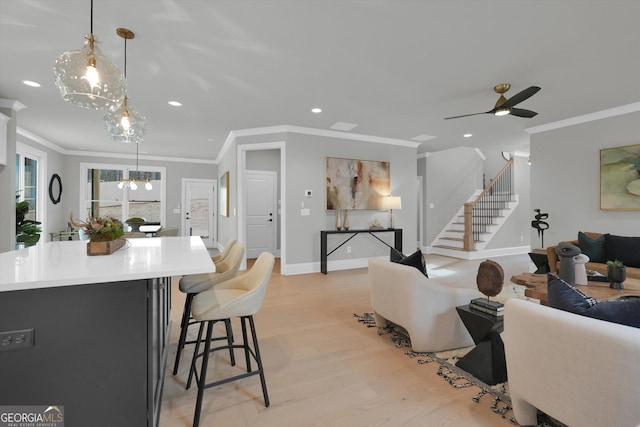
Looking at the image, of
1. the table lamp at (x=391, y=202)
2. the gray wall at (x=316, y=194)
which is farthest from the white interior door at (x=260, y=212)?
the table lamp at (x=391, y=202)

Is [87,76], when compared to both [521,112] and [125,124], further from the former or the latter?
[521,112]

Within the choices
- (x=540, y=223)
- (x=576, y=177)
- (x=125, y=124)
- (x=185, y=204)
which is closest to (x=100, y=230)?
(x=125, y=124)

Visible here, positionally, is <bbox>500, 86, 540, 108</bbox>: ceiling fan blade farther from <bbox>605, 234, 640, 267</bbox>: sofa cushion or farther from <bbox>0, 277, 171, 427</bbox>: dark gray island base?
<bbox>0, 277, 171, 427</bbox>: dark gray island base

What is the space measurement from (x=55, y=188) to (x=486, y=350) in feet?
29.0

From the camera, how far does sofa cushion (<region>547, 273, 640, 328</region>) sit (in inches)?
49.1

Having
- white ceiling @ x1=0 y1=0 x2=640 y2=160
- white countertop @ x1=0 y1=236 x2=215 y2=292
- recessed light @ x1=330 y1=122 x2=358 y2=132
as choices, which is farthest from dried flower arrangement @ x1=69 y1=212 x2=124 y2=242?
recessed light @ x1=330 y1=122 x2=358 y2=132

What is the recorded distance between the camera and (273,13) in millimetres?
2186

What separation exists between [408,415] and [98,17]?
3.42 metres

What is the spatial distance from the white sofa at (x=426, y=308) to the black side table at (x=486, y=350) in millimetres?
218

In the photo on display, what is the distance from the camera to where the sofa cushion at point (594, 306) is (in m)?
1.25

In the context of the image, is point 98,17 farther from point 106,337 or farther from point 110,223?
point 106,337

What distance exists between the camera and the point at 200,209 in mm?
8703

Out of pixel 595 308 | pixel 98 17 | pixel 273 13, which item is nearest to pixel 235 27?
pixel 273 13

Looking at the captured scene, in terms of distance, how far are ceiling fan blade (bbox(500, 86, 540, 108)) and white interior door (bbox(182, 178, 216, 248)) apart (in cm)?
763
